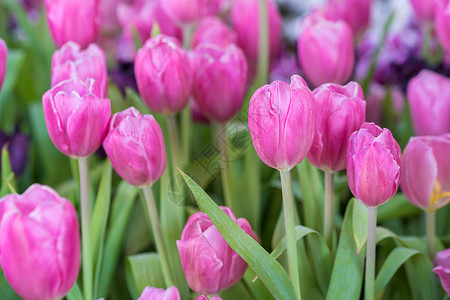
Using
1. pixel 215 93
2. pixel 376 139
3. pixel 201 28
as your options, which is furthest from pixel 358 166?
pixel 201 28

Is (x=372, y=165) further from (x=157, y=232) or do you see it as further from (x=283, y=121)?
A: (x=157, y=232)

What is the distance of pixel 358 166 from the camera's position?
1.21ft

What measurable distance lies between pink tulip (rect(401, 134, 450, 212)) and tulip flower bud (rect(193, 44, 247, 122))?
0.17 metres

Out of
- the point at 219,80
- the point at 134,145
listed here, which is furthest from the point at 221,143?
the point at 134,145

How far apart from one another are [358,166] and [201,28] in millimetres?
363

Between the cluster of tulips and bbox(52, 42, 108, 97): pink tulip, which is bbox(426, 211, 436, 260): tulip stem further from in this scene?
bbox(52, 42, 108, 97): pink tulip

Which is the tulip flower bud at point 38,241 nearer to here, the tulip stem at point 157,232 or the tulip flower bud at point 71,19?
the tulip stem at point 157,232

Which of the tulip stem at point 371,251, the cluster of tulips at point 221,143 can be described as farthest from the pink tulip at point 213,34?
the tulip stem at point 371,251

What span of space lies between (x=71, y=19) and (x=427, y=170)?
14.5 inches

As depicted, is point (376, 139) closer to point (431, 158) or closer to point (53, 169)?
point (431, 158)

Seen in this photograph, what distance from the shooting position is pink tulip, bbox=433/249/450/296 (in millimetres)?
438

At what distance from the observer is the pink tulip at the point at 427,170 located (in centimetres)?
45

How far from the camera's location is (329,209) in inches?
18.0

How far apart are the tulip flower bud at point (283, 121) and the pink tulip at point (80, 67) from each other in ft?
0.49
